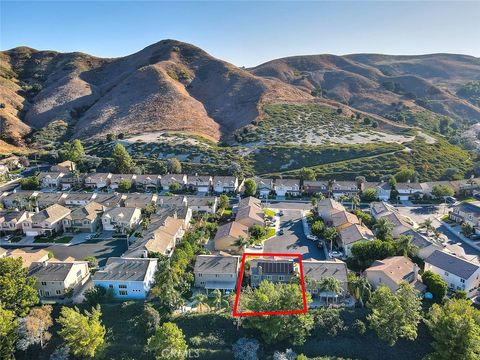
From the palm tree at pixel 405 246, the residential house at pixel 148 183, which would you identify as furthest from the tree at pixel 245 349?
the residential house at pixel 148 183

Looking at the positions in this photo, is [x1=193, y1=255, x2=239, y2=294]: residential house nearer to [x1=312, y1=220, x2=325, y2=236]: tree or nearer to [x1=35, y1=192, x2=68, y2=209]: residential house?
[x1=312, y1=220, x2=325, y2=236]: tree

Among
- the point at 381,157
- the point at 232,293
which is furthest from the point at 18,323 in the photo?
the point at 381,157

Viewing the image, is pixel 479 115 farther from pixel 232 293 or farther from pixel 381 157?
pixel 232 293

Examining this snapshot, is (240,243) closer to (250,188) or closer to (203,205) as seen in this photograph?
(203,205)

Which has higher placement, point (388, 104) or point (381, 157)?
point (388, 104)

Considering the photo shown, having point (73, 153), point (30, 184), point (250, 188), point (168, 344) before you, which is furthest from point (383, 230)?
point (73, 153)

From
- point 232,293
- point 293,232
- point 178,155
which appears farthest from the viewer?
point 178,155

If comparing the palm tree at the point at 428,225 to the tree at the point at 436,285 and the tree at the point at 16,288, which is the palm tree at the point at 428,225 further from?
the tree at the point at 16,288
